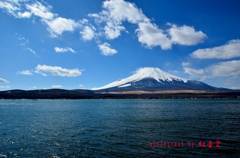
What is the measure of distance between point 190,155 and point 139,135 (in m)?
12.1

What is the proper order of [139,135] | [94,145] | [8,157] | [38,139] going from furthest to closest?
[139,135], [38,139], [94,145], [8,157]

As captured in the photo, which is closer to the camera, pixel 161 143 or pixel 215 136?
pixel 161 143

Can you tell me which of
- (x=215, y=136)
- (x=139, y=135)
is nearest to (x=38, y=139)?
(x=139, y=135)

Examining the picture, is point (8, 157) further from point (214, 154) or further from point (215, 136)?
point (215, 136)

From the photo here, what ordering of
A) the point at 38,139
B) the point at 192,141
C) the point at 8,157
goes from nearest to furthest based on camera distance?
the point at 8,157
the point at 192,141
the point at 38,139

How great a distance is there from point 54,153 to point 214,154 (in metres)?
21.8

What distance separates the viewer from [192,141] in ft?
95.0

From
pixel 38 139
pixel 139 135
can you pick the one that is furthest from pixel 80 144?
pixel 139 135

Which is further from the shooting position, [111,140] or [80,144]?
[111,140]

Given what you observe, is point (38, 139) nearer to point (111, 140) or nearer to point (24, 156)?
point (24, 156)

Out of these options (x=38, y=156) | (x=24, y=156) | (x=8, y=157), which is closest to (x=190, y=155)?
(x=38, y=156)

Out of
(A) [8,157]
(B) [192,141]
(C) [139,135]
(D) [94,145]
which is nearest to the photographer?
(A) [8,157]

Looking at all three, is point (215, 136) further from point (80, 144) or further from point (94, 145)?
point (80, 144)

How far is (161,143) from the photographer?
27.5 m
